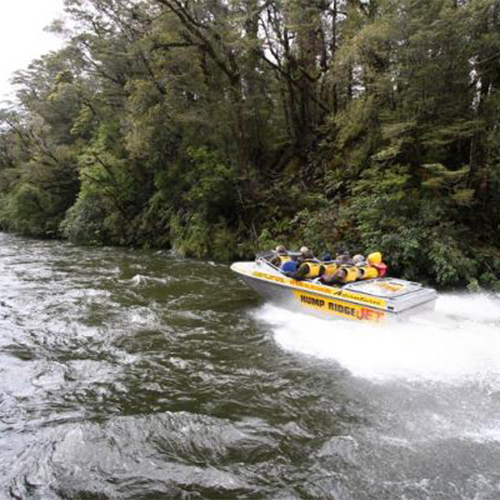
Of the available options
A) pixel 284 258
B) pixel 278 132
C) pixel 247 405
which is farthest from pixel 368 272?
pixel 278 132

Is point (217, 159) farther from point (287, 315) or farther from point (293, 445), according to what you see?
point (293, 445)

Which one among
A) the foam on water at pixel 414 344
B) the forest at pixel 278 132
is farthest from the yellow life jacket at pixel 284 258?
the forest at pixel 278 132

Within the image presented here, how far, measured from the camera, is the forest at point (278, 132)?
8.13 meters

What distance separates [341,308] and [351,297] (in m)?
0.29

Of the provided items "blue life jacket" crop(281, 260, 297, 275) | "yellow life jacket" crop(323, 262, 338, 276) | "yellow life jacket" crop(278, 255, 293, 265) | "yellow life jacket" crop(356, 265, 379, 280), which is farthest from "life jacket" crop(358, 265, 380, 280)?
"yellow life jacket" crop(278, 255, 293, 265)

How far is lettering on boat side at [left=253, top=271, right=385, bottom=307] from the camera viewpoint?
5699 millimetres

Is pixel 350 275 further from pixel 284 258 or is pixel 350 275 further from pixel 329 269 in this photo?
pixel 284 258

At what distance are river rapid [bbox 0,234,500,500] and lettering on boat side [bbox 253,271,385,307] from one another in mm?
446

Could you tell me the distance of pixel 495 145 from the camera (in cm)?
780

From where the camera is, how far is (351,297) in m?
6.00

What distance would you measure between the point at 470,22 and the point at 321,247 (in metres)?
A: 5.93

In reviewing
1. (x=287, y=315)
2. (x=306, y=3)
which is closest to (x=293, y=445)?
(x=287, y=315)

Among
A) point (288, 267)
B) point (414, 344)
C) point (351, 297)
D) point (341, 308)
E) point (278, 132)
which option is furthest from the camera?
point (278, 132)

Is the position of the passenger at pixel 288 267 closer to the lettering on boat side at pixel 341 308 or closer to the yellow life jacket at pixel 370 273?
the lettering on boat side at pixel 341 308
